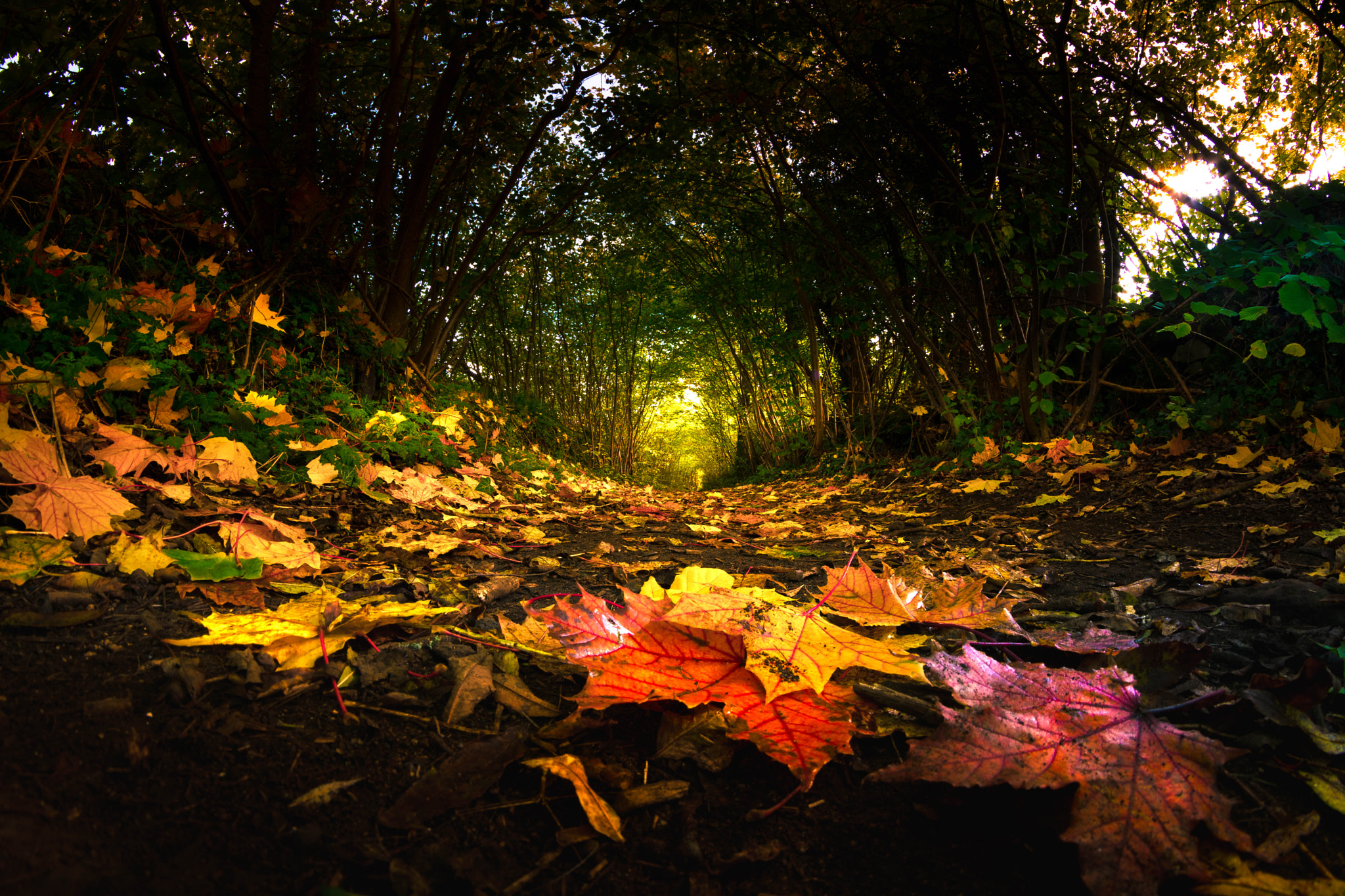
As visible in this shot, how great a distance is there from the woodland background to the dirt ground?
51.5 inches

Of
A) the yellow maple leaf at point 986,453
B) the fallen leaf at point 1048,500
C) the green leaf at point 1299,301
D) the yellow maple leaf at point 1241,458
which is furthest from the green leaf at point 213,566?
the yellow maple leaf at point 986,453

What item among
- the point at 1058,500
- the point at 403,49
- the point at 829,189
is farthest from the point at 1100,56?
→ the point at 403,49

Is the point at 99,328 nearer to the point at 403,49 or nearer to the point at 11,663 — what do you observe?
the point at 11,663

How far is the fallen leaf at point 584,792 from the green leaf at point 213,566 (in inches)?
31.8

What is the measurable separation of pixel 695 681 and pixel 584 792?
0.61ft

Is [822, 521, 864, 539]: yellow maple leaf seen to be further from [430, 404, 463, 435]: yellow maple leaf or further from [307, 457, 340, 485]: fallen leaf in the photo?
[430, 404, 463, 435]: yellow maple leaf

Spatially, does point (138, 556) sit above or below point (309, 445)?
below

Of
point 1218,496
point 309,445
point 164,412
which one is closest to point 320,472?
point 309,445

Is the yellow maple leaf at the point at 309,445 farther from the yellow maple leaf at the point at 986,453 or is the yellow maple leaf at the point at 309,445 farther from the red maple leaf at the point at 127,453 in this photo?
the yellow maple leaf at the point at 986,453

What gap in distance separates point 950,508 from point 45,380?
385 cm

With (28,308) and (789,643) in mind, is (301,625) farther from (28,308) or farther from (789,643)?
(28,308)

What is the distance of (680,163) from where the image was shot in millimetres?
7301

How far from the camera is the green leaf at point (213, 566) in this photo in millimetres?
1099

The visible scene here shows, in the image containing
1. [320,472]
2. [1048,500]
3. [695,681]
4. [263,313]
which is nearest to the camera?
[695,681]
